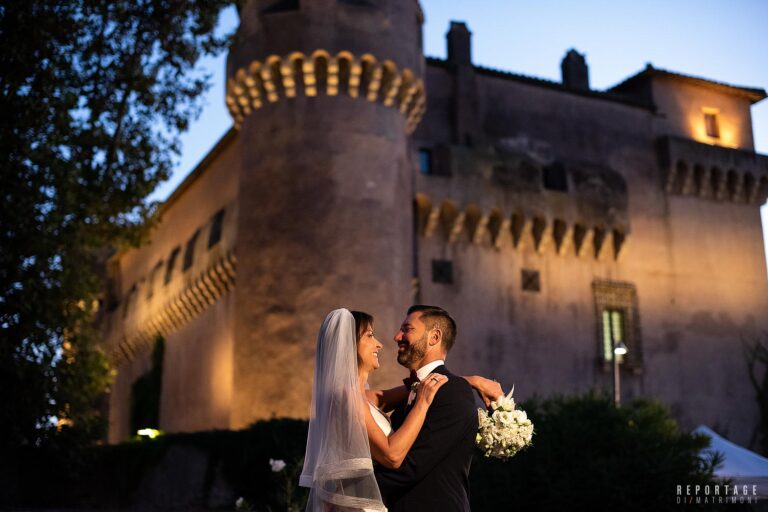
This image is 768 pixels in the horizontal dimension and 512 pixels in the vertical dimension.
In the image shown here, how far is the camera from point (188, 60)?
19656 millimetres

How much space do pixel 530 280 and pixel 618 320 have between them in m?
3.07

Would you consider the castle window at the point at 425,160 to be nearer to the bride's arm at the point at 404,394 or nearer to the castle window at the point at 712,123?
the castle window at the point at 712,123

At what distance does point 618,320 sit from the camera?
88.3ft

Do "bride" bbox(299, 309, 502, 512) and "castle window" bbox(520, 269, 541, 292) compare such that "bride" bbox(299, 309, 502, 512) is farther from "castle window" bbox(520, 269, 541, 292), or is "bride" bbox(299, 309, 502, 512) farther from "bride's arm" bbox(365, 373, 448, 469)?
"castle window" bbox(520, 269, 541, 292)

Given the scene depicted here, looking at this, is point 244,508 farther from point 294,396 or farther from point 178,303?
point 178,303

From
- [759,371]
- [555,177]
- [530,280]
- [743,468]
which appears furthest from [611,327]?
[743,468]

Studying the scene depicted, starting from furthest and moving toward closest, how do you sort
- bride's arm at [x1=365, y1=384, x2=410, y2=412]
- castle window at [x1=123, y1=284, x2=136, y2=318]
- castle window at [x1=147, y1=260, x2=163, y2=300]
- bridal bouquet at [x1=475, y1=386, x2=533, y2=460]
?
castle window at [x1=123, y1=284, x2=136, y2=318], castle window at [x1=147, y1=260, x2=163, y2=300], bride's arm at [x1=365, y1=384, x2=410, y2=412], bridal bouquet at [x1=475, y1=386, x2=533, y2=460]

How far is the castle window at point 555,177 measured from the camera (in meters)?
26.6

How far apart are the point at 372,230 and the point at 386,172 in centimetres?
154

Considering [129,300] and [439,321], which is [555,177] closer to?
[129,300]

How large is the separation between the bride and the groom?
88 millimetres

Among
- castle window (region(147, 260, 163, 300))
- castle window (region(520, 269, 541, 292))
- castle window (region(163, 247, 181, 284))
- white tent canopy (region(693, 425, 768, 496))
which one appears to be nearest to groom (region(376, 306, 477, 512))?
white tent canopy (region(693, 425, 768, 496))

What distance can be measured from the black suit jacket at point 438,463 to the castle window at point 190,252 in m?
22.4

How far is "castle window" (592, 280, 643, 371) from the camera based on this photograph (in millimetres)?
26547
